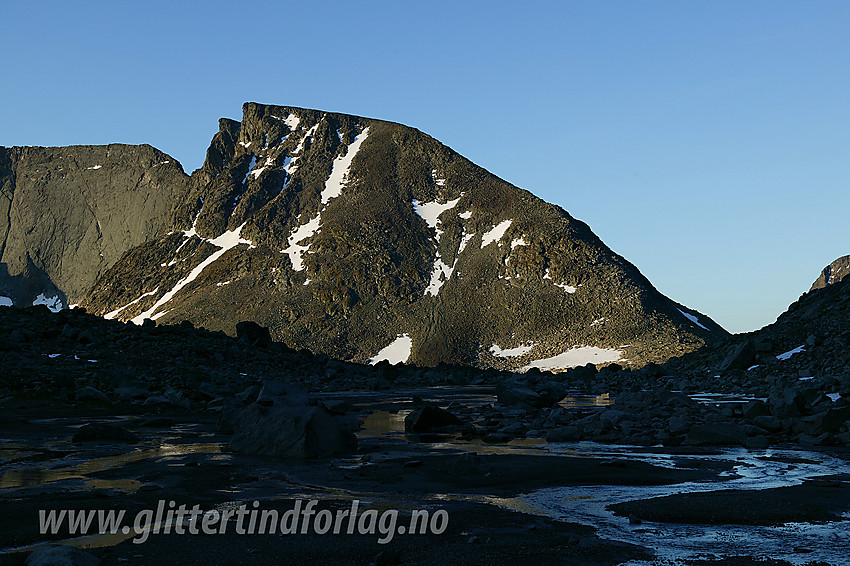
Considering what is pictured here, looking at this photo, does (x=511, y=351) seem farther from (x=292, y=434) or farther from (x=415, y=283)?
(x=292, y=434)

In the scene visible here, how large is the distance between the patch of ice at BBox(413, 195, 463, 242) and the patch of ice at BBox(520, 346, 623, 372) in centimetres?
5634

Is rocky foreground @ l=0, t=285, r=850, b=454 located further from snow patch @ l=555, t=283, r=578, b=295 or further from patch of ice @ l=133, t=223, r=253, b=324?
patch of ice @ l=133, t=223, r=253, b=324

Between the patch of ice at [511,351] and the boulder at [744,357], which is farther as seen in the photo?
the patch of ice at [511,351]

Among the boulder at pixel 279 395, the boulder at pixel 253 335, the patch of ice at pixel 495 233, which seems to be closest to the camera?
the boulder at pixel 279 395

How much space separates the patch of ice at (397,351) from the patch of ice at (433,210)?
1660 inches

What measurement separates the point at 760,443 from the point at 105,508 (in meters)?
13.7

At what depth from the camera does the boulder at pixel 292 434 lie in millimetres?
15039

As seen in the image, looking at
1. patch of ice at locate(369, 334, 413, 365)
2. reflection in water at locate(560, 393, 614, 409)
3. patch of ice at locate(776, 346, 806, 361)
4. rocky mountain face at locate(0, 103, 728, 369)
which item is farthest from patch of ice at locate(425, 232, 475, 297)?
patch of ice at locate(776, 346, 806, 361)

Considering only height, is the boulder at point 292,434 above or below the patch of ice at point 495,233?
below

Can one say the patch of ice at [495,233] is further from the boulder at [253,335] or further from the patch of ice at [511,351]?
the boulder at [253,335]

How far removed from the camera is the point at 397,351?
487 feet

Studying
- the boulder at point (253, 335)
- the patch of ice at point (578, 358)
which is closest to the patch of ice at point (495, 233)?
the patch of ice at point (578, 358)

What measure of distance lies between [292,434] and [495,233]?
166 m

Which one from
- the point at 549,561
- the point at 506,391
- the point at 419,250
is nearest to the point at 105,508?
A: the point at 549,561
